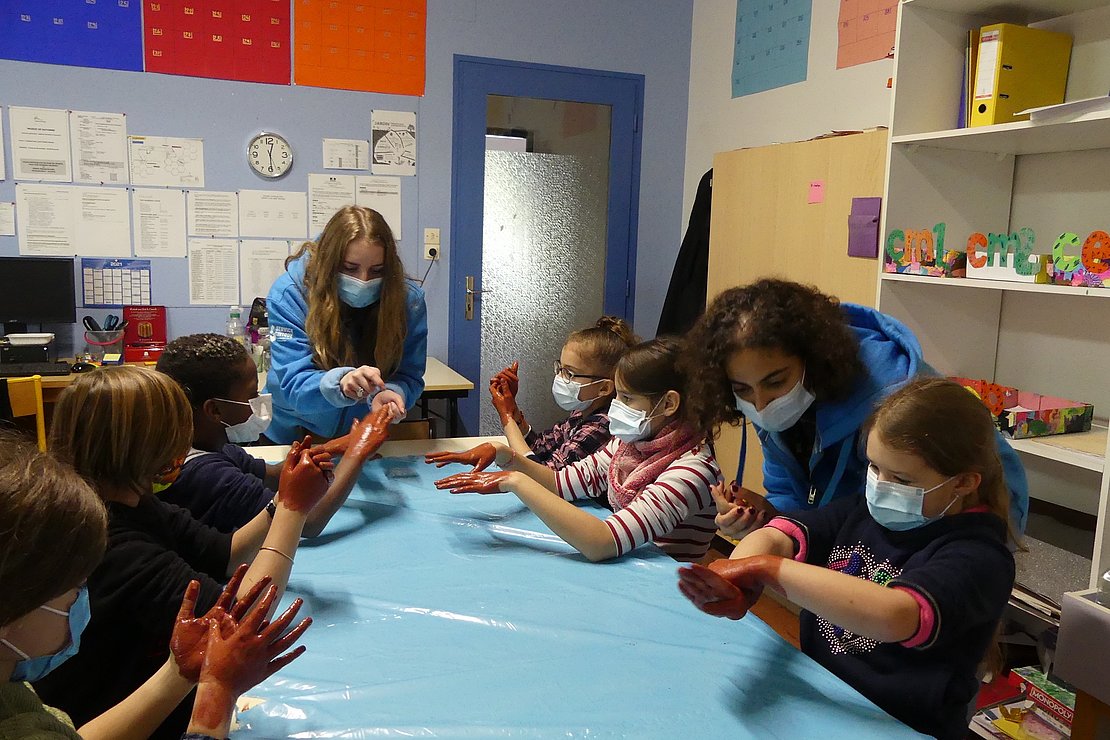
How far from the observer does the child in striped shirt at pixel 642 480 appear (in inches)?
61.1

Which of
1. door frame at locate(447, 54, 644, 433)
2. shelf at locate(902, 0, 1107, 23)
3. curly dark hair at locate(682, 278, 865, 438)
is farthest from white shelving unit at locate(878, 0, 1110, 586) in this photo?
door frame at locate(447, 54, 644, 433)

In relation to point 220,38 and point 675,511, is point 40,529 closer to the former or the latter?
point 675,511

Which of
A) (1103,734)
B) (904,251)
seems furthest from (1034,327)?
(1103,734)

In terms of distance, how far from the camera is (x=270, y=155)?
3707mm

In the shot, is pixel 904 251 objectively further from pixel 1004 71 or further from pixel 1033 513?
pixel 1033 513

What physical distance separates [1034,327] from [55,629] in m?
2.46

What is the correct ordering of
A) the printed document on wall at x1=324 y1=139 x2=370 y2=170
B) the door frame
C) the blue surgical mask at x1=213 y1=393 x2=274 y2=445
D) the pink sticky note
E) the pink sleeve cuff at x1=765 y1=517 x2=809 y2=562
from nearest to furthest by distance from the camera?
the pink sleeve cuff at x1=765 y1=517 x2=809 y2=562 < the blue surgical mask at x1=213 y1=393 x2=274 y2=445 < the pink sticky note < the printed document on wall at x1=324 y1=139 x2=370 y2=170 < the door frame

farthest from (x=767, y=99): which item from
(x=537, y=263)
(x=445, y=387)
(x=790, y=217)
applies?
(x=445, y=387)

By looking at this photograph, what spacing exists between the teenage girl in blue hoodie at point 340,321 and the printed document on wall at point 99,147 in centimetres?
184

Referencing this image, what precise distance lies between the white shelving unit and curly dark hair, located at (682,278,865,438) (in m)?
0.85

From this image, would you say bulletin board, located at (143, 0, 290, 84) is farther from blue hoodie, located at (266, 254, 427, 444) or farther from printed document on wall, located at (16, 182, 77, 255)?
blue hoodie, located at (266, 254, 427, 444)

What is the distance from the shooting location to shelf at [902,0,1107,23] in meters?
2.13

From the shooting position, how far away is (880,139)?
2.60 meters

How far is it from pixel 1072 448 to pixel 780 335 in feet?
3.40
